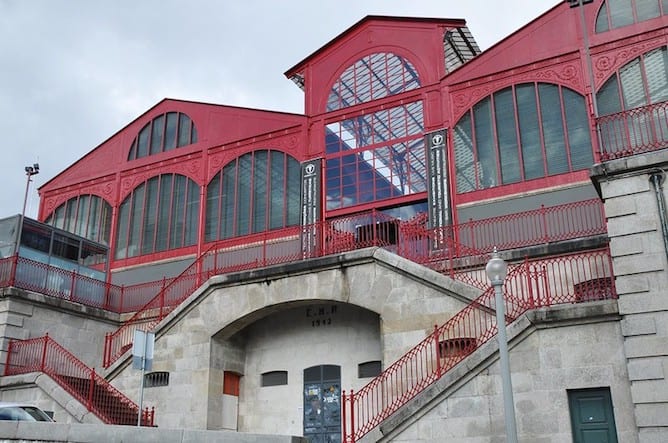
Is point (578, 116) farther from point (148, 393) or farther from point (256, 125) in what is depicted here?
point (148, 393)

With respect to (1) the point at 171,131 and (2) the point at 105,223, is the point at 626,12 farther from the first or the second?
(2) the point at 105,223

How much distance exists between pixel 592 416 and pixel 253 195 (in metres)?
16.2

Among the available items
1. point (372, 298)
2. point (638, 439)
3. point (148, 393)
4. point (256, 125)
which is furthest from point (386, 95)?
point (638, 439)

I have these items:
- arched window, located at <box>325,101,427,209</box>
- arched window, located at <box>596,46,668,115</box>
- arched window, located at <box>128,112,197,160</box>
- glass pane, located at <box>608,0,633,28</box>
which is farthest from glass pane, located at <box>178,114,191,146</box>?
glass pane, located at <box>608,0,633,28</box>

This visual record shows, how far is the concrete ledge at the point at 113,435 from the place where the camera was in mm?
9539

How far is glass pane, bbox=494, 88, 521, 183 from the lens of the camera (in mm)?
20875

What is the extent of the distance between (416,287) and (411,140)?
8.33 meters

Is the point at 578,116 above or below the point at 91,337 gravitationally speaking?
above

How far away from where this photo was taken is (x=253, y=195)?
25281mm

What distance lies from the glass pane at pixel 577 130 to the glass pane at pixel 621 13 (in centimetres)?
264

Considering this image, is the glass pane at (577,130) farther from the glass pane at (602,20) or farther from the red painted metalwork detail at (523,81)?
the glass pane at (602,20)

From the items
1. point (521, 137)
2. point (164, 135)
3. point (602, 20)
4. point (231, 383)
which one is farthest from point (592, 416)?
point (164, 135)

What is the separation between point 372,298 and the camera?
53.7 feet

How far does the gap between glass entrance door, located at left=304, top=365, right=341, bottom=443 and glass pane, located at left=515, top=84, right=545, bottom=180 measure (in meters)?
8.47
